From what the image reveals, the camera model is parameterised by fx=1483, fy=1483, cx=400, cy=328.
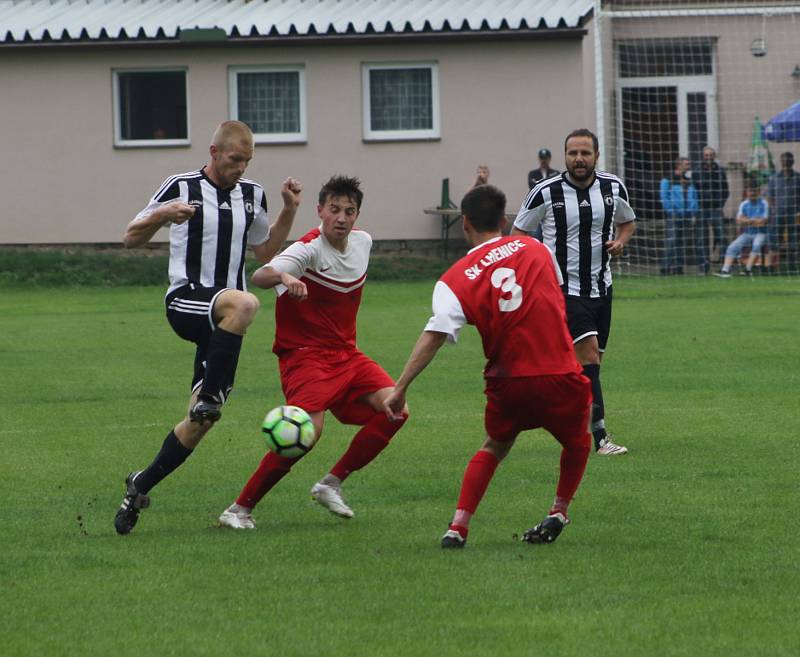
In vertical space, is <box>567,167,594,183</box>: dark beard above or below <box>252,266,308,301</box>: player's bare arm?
above

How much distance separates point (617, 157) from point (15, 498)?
1835 cm

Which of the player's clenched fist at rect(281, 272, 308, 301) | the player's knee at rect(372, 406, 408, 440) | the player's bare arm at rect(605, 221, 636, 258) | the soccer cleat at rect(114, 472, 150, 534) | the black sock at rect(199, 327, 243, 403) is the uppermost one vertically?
the player's bare arm at rect(605, 221, 636, 258)

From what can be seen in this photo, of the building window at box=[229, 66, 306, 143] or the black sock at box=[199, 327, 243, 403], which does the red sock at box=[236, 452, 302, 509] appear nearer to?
the black sock at box=[199, 327, 243, 403]

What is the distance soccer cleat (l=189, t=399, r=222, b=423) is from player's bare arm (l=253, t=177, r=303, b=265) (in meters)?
1.05

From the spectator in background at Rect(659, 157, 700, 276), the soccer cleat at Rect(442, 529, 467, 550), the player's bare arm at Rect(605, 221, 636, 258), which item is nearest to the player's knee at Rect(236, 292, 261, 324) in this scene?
the soccer cleat at Rect(442, 529, 467, 550)

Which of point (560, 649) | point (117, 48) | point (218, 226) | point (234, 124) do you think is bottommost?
point (560, 649)

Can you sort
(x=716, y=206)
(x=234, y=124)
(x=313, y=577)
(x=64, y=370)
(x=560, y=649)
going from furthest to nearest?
(x=716, y=206) → (x=64, y=370) → (x=234, y=124) → (x=313, y=577) → (x=560, y=649)

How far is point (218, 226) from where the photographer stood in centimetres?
758

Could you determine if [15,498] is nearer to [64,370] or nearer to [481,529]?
[481,529]

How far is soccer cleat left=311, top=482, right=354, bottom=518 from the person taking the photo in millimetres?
7488

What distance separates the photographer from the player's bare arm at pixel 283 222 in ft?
25.6

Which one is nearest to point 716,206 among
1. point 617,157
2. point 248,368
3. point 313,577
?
point 617,157

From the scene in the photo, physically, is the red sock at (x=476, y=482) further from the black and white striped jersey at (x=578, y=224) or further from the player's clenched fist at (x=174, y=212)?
the black and white striped jersey at (x=578, y=224)

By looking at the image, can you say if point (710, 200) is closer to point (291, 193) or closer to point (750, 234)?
point (750, 234)
